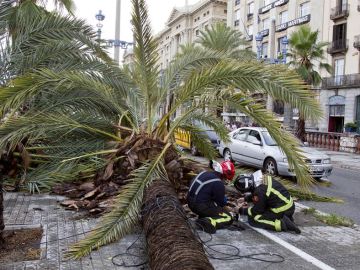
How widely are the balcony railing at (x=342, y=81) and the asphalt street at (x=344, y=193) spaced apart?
2246cm

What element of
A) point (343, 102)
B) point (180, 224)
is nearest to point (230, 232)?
point (180, 224)

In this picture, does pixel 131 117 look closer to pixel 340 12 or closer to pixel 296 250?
pixel 296 250

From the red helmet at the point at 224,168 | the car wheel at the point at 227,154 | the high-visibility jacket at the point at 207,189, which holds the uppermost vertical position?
the red helmet at the point at 224,168

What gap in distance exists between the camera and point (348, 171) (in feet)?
53.6

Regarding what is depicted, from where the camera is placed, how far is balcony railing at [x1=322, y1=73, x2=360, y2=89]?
36.6m

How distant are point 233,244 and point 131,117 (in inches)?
159

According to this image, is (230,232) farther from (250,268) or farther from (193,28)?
(193,28)

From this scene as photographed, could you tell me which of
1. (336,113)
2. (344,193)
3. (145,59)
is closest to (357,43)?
(336,113)

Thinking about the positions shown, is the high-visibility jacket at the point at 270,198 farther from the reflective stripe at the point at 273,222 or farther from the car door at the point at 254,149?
the car door at the point at 254,149

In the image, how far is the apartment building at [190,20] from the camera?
6531cm

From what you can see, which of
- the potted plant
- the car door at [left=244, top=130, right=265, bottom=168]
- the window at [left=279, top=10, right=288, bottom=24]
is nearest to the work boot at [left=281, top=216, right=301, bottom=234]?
the car door at [left=244, top=130, right=265, bottom=168]

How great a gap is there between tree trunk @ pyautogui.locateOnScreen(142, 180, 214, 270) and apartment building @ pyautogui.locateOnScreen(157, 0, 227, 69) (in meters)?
57.9

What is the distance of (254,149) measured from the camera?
1354cm

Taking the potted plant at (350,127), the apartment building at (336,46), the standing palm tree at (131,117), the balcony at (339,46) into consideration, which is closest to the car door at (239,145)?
the standing palm tree at (131,117)
